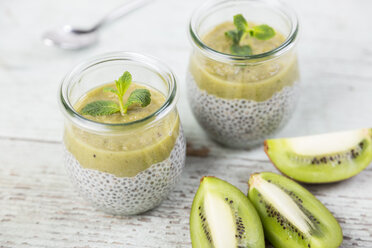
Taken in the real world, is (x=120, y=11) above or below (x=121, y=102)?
→ below

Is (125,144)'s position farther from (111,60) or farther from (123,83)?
(111,60)

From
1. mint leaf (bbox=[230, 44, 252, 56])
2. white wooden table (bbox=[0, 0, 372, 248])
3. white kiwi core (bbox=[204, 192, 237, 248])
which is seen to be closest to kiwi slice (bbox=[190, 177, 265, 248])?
white kiwi core (bbox=[204, 192, 237, 248])

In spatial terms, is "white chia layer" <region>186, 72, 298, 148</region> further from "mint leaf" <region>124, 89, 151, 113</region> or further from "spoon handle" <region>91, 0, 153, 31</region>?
"spoon handle" <region>91, 0, 153, 31</region>

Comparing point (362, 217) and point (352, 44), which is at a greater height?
point (352, 44)

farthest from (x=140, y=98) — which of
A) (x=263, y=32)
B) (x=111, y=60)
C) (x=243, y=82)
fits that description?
(x=263, y=32)

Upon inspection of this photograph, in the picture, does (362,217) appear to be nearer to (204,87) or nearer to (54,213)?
(204,87)

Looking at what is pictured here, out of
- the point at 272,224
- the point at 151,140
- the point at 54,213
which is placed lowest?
the point at 54,213

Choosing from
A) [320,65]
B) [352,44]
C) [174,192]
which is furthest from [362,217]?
[352,44]

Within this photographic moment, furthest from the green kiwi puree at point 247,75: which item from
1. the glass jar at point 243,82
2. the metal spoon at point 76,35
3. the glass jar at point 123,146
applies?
Result: the metal spoon at point 76,35
